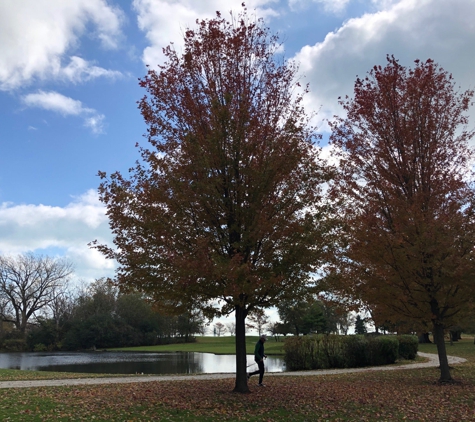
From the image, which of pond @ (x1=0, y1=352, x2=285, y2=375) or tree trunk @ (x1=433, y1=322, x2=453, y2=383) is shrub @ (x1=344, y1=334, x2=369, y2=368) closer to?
pond @ (x1=0, y1=352, x2=285, y2=375)

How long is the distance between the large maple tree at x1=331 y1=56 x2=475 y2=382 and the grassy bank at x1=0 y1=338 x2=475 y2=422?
2.65 metres

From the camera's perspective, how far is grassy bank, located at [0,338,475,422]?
7949 mm

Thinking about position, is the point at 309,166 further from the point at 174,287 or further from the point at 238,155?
the point at 174,287

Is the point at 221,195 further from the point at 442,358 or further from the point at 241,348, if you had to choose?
the point at 442,358

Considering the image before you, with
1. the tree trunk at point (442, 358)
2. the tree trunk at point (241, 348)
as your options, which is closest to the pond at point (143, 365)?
the tree trunk at point (442, 358)

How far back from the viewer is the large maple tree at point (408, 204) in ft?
38.3

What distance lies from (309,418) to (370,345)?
1574 centimetres

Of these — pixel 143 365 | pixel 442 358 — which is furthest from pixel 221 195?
pixel 143 365

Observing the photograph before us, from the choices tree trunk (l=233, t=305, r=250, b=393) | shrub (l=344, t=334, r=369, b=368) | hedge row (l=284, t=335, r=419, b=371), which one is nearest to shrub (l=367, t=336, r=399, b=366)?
hedge row (l=284, t=335, r=419, b=371)

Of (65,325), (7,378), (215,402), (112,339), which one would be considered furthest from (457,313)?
(65,325)

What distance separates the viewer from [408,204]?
1222cm

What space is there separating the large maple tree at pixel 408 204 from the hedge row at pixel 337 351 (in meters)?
8.12

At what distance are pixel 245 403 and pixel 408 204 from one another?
729 centimetres

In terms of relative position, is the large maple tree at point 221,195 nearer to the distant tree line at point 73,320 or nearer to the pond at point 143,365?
the pond at point 143,365
